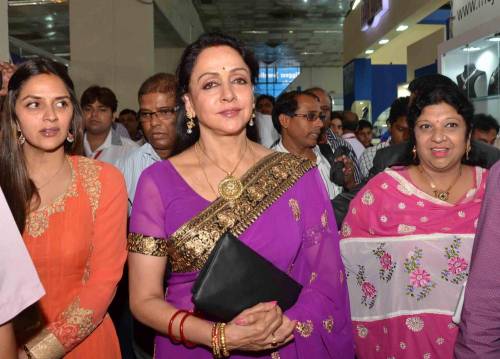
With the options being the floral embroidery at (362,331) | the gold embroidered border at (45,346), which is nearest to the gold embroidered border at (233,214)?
the gold embroidered border at (45,346)

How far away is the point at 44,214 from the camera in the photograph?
191 cm

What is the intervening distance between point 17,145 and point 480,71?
10.8ft

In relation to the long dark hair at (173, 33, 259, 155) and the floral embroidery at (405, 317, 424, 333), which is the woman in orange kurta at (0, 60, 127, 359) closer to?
the long dark hair at (173, 33, 259, 155)

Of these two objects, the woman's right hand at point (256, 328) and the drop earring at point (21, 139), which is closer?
the woman's right hand at point (256, 328)

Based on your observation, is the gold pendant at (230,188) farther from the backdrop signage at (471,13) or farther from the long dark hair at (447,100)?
the backdrop signage at (471,13)

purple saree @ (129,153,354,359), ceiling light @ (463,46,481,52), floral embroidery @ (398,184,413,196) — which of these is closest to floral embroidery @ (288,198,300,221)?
purple saree @ (129,153,354,359)

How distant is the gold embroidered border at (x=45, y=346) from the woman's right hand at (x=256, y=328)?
2.10 ft

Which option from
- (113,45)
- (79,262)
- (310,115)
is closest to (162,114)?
(310,115)

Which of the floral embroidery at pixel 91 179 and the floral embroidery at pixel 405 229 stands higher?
the floral embroidery at pixel 91 179

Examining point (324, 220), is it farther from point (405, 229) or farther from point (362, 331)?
point (362, 331)

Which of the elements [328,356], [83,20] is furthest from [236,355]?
[83,20]

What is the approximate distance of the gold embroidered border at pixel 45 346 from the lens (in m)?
1.76

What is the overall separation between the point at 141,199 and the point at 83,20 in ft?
24.7

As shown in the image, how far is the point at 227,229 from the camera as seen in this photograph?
67.2 inches
